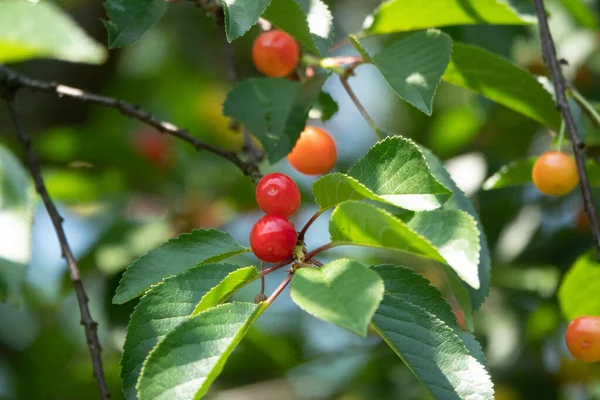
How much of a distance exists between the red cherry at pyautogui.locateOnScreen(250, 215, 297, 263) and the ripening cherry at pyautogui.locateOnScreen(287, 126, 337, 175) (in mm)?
394

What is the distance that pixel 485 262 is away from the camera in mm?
1346

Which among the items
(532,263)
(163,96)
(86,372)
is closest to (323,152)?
(532,263)

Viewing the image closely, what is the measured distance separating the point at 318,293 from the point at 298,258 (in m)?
0.21

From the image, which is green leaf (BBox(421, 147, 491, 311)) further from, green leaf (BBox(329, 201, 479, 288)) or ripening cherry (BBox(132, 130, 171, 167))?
ripening cherry (BBox(132, 130, 171, 167))

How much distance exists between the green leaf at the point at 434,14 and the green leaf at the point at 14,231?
2.42 feet

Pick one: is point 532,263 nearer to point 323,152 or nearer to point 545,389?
point 545,389

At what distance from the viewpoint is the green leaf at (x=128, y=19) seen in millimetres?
1255

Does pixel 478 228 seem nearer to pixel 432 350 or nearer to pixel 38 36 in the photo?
pixel 432 350

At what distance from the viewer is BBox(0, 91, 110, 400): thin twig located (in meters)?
1.28

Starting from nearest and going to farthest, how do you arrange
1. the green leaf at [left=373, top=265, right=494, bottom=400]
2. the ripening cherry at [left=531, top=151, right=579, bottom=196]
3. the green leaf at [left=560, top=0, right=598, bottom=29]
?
the green leaf at [left=373, top=265, right=494, bottom=400] < the ripening cherry at [left=531, top=151, right=579, bottom=196] < the green leaf at [left=560, top=0, right=598, bottom=29]

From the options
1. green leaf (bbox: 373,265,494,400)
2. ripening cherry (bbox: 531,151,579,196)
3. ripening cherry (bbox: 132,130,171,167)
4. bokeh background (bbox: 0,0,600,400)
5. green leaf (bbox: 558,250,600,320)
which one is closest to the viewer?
green leaf (bbox: 373,265,494,400)

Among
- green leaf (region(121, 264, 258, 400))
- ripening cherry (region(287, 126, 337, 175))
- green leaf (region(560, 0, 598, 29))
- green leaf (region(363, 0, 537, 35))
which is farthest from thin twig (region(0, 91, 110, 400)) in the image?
green leaf (region(560, 0, 598, 29))

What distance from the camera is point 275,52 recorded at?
4.89ft

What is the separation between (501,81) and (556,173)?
23cm
